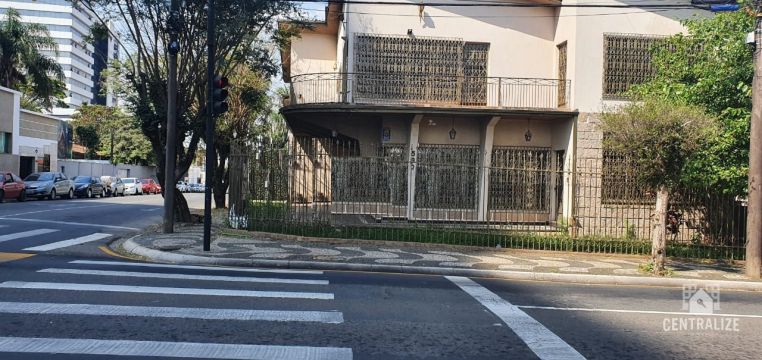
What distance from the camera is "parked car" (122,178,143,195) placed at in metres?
53.6

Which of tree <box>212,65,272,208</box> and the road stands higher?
tree <box>212,65,272,208</box>

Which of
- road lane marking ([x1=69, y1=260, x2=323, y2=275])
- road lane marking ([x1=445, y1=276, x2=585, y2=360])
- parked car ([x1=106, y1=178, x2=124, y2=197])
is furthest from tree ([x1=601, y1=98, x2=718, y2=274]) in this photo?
parked car ([x1=106, y1=178, x2=124, y2=197])

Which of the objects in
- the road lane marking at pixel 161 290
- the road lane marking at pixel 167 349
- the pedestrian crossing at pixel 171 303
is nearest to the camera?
the road lane marking at pixel 167 349

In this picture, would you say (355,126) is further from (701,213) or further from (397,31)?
(701,213)

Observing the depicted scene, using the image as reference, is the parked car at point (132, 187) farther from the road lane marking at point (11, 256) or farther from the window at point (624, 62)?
the window at point (624, 62)

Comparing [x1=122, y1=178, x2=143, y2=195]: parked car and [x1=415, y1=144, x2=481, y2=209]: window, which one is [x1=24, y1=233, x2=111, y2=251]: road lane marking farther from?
[x1=122, y1=178, x2=143, y2=195]: parked car

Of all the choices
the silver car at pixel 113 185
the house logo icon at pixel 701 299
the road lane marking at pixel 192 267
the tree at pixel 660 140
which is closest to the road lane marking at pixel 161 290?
the road lane marking at pixel 192 267

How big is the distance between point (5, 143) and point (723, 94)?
40.2 meters

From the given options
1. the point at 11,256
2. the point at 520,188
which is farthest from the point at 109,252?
the point at 520,188

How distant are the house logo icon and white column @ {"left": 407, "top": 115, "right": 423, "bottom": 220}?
25.6 ft

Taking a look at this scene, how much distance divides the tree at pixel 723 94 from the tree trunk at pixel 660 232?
1664 mm

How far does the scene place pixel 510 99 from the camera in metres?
20.7

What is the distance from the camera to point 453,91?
67.1 feet

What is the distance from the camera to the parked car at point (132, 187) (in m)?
53.6
